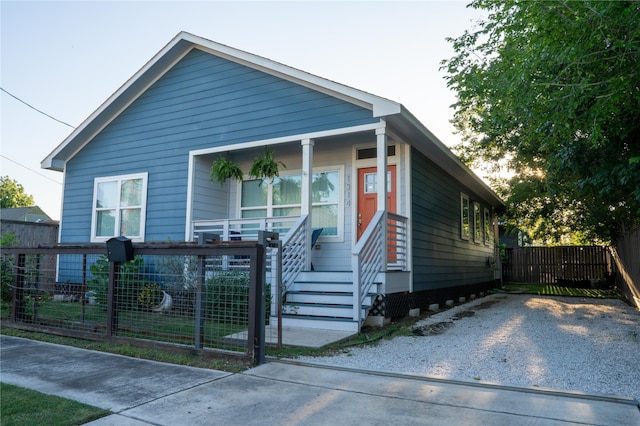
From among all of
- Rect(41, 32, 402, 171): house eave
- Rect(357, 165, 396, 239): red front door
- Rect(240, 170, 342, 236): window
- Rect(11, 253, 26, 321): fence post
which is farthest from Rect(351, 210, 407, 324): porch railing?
Rect(11, 253, 26, 321): fence post

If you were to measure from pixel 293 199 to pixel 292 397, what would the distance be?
19.4ft

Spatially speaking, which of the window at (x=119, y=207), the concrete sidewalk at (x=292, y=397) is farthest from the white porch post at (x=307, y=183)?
the window at (x=119, y=207)

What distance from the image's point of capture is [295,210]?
8812mm

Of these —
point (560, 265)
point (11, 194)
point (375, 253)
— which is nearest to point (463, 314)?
point (375, 253)

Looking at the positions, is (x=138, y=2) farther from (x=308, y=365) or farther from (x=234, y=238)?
(x=308, y=365)

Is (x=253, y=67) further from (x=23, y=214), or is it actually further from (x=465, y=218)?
(x=23, y=214)

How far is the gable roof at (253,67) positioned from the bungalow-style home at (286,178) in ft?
0.09

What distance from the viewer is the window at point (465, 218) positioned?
11.5 m

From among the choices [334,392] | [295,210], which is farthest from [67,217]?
[334,392]

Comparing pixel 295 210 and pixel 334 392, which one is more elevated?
pixel 295 210

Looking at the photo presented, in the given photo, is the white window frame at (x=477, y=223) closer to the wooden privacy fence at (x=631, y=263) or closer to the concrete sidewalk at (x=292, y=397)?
the wooden privacy fence at (x=631, y=263)

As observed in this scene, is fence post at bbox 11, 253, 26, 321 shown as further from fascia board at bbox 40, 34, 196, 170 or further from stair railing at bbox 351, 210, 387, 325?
fascia board at bbox 40, 34, 196, 170

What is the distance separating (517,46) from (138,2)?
8.81 m

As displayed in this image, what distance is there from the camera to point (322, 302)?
6375 mm
